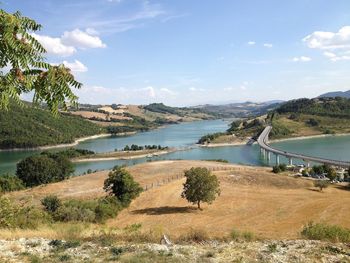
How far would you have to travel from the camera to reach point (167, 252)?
13.8 meters

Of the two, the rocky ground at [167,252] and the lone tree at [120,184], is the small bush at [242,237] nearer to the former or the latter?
the rocky ground at [167,252]

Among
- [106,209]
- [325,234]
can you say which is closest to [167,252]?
[325,234]

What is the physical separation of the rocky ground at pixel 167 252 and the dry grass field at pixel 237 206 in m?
8.38

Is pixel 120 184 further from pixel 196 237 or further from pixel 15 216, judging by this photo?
pixel 196 237

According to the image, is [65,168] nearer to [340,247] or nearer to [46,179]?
[46,179]

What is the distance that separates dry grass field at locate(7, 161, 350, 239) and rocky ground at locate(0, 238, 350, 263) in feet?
27.5

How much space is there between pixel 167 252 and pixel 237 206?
33183 mm

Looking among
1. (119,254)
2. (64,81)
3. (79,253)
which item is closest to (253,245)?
(119,254)

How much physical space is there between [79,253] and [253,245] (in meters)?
6.37

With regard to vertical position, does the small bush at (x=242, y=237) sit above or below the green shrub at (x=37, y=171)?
above

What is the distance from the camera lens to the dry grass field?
35.3 m

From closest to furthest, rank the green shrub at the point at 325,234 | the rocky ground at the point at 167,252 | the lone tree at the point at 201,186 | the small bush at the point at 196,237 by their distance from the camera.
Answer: the rocky ground at the point at 167,252, the small bush at the point at 196,237, the green shrub at the point at 325,234, the lone tree at the point at 201,186

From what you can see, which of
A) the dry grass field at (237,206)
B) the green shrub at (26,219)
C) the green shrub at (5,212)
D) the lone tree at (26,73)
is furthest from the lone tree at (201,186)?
the lone tree at (26,73)

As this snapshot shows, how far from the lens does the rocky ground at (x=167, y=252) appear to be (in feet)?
41.9
